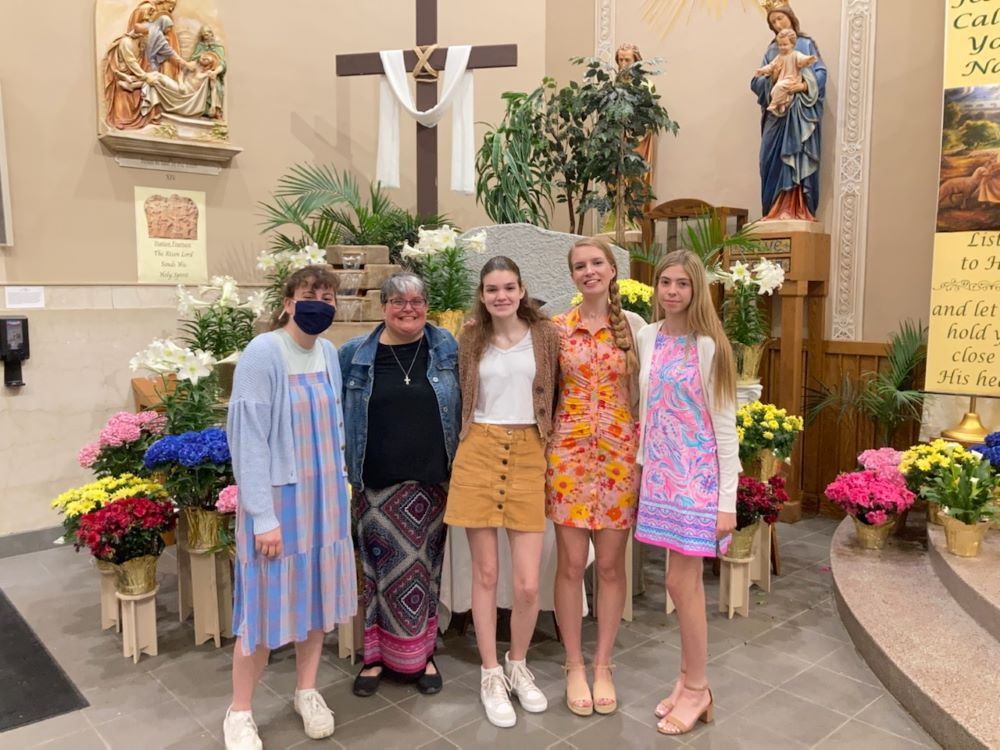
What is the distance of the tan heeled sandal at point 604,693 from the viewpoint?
2.59 meters

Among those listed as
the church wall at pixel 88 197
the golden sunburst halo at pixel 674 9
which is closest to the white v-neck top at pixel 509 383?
the church wall at pixel 88 197

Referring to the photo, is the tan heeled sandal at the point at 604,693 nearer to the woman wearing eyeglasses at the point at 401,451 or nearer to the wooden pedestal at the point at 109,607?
the woman wearing eyeglasses at the point at 401,451

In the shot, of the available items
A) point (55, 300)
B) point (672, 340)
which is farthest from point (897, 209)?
point (55, 300)

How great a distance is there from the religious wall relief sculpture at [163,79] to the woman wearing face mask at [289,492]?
2.93 m

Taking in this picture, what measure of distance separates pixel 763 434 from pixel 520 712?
1.81 meters

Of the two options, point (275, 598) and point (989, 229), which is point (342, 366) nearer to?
point (275, 598)

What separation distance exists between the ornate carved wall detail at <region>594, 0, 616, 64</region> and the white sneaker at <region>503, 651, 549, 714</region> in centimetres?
520

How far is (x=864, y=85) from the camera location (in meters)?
4.94

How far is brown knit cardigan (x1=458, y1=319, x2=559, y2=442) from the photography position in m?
2.43

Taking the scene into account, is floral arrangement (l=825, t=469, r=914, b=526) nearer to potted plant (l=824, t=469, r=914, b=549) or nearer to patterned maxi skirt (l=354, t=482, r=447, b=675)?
potted plant (l=824, t=469, r=914, b=549)

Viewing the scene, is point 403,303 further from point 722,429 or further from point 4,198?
point 4,198

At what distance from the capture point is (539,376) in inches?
95.6

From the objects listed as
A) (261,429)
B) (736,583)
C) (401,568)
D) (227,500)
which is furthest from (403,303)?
(736,583)

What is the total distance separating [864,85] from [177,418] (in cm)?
443
